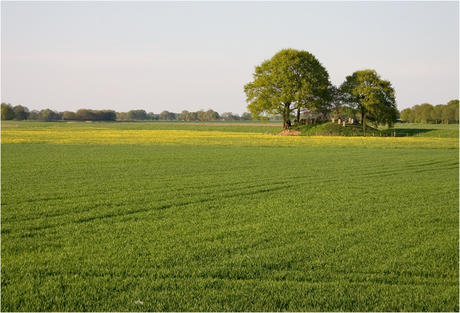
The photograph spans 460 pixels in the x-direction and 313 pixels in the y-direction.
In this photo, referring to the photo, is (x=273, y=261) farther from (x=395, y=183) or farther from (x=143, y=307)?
(x=395, y=183)

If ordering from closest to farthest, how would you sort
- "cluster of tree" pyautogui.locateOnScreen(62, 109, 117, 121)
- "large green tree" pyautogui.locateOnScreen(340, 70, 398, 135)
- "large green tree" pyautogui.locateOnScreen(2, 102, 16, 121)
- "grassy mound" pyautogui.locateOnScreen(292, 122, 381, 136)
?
"grassy mound" pyautogui.locateOnScreen(292, 122, 381, 136) < "large green tree" pyautogui.locateOnScreen(340, 70, 398, 135) < "large green tree" pyautogui.locateOnScreen(2, 102, 16, 121) < "cluster of tree" pyautogui.locateOnScreen(62, 109, 117, 121)

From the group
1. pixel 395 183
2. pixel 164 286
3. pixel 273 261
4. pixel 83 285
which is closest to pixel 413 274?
pixel 273 261

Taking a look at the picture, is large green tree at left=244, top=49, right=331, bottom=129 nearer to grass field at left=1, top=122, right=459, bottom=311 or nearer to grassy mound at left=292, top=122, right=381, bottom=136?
grassy mound at left=292, top=122, right=381, bottom=136

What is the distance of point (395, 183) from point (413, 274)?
1150cm

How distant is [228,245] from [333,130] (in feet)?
198

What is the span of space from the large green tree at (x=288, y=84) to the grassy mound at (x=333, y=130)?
3.84 m

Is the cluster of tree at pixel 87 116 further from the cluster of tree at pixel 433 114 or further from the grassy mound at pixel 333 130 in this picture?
the grassy mound at pixel 333 130

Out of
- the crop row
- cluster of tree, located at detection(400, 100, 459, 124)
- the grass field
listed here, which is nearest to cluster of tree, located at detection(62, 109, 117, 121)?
cluster of tree, located at detection(400, 100, 459, 124)

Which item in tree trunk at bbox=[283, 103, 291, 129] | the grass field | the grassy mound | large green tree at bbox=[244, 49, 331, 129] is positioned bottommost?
the grass field

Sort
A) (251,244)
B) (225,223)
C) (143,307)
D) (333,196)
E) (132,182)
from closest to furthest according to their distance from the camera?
(143,307) < (251,244) < (225,223) < (333,196) < (132,182)

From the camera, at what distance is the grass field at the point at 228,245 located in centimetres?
673

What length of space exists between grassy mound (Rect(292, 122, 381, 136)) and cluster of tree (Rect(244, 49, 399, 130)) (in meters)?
1.73

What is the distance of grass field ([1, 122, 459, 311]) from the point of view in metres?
6.73

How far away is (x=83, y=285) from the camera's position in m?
7.11
